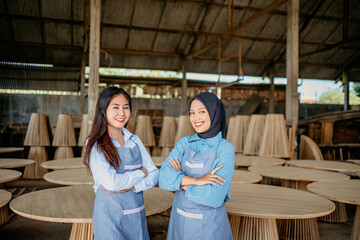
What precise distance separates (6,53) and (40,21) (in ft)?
7.45

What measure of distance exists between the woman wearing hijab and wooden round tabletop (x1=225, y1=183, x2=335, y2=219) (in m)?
0.35

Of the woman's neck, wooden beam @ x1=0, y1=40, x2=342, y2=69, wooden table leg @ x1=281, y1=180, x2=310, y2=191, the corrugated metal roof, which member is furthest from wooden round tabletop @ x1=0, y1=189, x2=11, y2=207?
the corrugated metal roof

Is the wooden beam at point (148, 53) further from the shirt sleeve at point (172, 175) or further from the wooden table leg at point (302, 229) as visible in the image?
the shirt sleeve at point (172, 175)

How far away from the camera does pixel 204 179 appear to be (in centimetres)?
154

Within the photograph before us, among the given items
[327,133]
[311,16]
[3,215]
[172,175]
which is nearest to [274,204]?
[172,175]

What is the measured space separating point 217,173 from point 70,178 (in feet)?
5.81

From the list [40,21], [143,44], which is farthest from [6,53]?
[143,44]

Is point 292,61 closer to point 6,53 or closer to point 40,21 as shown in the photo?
point 40,21

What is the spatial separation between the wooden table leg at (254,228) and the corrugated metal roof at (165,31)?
7.64 meters

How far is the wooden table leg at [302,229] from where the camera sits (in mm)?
3080

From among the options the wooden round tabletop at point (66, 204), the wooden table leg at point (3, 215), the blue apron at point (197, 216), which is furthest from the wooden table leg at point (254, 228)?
the wooden table leg at point (3, 215)

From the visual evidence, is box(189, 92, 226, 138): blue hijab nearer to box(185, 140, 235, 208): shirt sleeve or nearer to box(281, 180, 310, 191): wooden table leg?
box(185, 140, 235, 208): shirt sleeve

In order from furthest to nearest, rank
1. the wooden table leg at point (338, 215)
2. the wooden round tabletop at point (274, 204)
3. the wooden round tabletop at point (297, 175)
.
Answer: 1. the wooden table leg at point (338, 215)
2. the wooden round tabletop at point (297, 175)
3. the wooden round tabletop at point (274, 204)

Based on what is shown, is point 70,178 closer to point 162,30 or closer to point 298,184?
point 298,184
